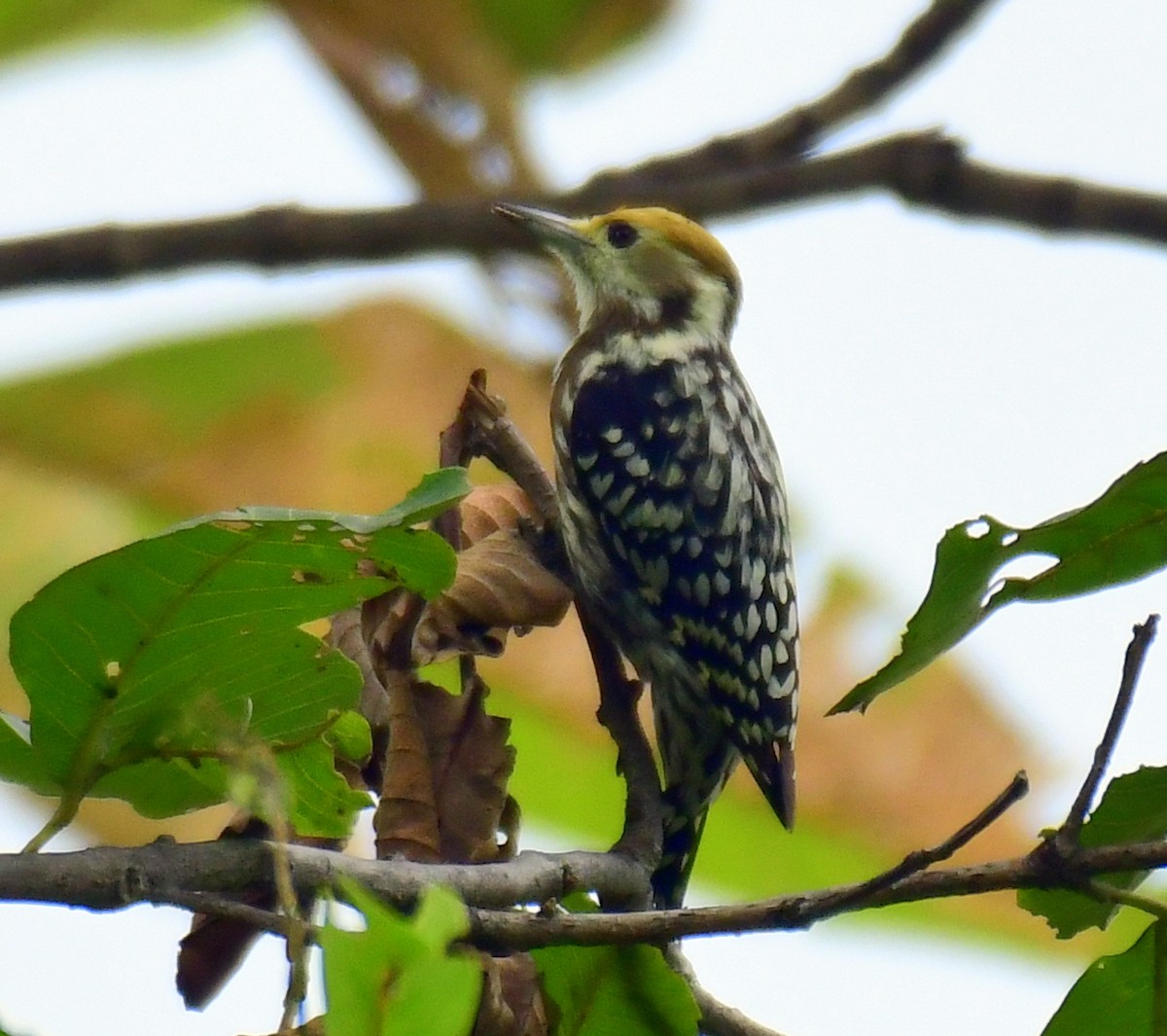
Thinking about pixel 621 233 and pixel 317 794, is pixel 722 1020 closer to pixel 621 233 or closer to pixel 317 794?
pixel 317 794

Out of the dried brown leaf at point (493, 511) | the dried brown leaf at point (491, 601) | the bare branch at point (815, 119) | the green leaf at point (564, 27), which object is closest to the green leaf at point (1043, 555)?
the dried brown leaf at point (491, 601)

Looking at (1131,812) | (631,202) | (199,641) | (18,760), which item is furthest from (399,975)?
(631,202)

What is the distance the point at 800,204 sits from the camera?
348 centimetres

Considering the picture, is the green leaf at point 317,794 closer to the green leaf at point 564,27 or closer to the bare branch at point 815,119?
the bare branch at point 815,119

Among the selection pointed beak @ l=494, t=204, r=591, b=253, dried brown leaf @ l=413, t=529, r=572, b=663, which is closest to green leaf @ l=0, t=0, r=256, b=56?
pointed beak @ l=494, t=204, r=591, b=253

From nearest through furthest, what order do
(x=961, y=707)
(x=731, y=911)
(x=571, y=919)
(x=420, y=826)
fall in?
(x=731, y=911) → (x=571, y=919) → (x=420, y=826) → (x=961, y=707)

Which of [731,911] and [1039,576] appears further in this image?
[1039,576]

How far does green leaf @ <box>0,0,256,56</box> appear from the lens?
5.00m

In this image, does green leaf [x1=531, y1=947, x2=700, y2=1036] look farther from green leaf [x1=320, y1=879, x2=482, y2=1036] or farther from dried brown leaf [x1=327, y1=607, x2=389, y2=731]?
green leaf [x1=320, y1=879, x2=482, y2=1036]

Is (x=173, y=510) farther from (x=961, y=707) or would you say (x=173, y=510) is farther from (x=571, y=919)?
(x=571, y=919)

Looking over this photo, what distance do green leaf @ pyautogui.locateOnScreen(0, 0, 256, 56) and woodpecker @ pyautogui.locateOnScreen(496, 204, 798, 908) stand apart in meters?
1.43

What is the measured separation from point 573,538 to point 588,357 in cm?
95

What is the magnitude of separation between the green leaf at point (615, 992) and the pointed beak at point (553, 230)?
2589mm

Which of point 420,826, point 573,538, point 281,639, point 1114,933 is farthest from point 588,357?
point 281,639
